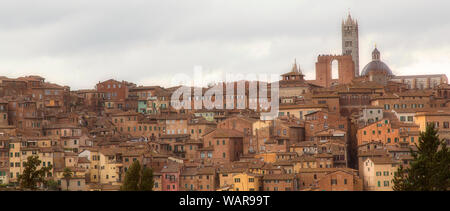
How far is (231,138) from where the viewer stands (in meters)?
59.9

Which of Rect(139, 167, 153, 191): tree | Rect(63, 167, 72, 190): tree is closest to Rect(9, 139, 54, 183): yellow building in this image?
Rect(63, 167, 72, 190): tree

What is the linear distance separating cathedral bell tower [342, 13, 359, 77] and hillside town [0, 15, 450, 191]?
32.2 meters

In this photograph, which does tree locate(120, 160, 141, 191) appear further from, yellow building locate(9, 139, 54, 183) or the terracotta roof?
the terracotta roof

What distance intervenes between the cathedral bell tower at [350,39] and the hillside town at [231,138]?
106ft

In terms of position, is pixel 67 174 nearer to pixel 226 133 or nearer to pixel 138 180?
pixel 226 133

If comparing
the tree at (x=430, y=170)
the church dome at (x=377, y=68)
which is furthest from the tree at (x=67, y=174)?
the church dome at (x=377, y=68)

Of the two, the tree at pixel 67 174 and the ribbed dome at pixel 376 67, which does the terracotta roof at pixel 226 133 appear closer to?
the tree at pixel 67 174

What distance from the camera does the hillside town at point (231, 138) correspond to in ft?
176

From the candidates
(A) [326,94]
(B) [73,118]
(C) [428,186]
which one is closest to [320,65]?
(A) [326,94]

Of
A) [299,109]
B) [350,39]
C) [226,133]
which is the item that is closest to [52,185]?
[226,133]

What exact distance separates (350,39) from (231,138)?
57.3 m

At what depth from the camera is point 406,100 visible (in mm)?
66562

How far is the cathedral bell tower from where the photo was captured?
368 feet
